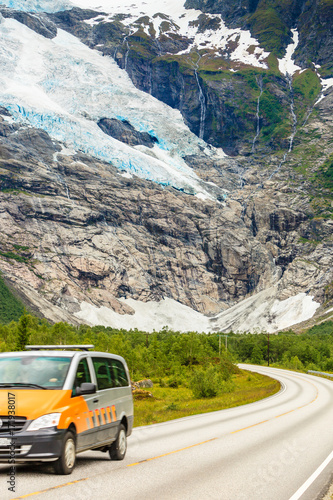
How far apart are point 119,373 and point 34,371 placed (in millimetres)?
3307

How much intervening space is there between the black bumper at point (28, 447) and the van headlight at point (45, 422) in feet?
0.28

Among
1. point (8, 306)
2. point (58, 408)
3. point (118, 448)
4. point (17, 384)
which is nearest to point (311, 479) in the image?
point (118, 448)

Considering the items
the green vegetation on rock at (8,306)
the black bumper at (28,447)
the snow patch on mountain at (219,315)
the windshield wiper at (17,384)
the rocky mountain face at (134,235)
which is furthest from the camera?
the rocky mountain face at (134,235)

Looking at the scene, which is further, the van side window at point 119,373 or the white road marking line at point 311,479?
the van side window at point 119,373

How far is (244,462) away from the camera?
11344 millimetres

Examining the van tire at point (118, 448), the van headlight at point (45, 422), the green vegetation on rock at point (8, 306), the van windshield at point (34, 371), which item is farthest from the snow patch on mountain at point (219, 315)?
the van headlight at point (45, 422)

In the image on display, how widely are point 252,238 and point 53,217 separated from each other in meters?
75.3

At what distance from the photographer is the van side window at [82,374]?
32.4 feet

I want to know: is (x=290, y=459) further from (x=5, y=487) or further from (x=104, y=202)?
(x=104, y=202)

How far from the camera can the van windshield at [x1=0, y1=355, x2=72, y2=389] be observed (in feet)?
30.9

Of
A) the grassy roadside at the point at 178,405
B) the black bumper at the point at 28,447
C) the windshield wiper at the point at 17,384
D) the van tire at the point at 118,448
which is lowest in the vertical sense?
the grassy roadside at the point at 178,405

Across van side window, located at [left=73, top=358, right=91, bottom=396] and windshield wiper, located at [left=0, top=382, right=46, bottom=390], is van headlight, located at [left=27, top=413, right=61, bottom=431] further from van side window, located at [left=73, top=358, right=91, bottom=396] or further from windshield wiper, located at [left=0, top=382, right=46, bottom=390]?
van side window, located at [left=73, top=358, right=91, bottom=396]

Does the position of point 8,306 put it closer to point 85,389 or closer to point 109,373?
point 109,373

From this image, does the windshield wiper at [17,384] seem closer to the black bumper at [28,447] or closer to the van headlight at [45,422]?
the van headlight at [45,422]
